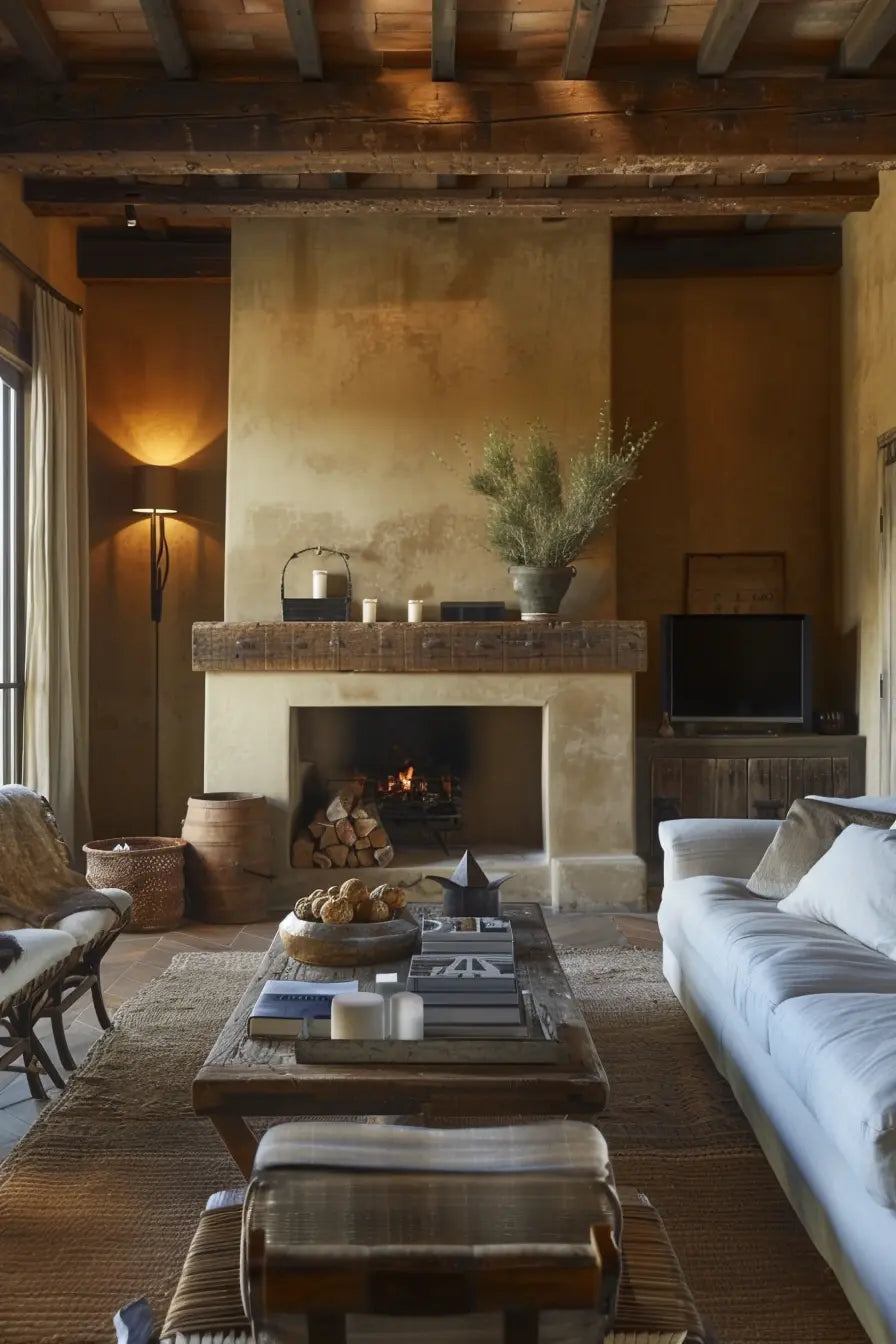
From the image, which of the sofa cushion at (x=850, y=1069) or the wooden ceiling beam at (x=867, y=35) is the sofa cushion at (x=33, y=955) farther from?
the wooden ceiling beam at (x=867, y=35)

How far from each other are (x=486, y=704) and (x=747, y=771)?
1430mm

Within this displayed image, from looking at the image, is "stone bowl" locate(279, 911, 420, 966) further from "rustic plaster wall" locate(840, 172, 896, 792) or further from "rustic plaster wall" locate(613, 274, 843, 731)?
"rustic plaster wall" locate(613, 274, 843, 731)

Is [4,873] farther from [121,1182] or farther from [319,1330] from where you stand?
[319,1330]

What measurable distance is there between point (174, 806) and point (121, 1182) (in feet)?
13.5

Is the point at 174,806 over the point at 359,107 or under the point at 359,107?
under

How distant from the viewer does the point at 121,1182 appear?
105 inches

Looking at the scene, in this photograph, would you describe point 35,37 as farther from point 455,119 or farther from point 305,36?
point 455,119

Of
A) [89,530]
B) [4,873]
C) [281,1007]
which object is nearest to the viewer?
[281,1007]

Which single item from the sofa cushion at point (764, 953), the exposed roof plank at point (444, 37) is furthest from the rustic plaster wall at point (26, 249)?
the sofa cushion at point (764, 953)

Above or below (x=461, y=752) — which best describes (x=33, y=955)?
below

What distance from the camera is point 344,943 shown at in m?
2.77

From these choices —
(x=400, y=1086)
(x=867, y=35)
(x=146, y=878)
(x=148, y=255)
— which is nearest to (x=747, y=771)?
(x=146, y=878)

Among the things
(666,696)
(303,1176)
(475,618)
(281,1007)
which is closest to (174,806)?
(475,618)

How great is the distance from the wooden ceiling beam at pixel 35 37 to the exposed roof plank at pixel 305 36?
0.87 meters
